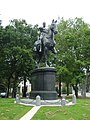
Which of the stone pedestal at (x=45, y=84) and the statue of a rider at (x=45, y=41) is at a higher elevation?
the statue of a rider at (x=45, y=41)

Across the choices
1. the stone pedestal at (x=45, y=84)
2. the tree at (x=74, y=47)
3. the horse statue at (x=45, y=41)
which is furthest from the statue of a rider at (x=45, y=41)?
the tree at (x=74, y=47)

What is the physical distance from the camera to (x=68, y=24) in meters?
49.5

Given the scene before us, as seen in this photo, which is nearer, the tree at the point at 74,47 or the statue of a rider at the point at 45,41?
the statue of a rider at the point at 45,41

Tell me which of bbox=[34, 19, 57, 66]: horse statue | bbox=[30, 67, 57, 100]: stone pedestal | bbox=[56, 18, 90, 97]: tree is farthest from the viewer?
bbox=[56, 18, 90, 97]: tree

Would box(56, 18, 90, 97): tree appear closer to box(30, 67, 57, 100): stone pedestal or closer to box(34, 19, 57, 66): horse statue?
box(34, 19, 57, 66): horse statue

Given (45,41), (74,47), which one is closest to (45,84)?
(45,41)

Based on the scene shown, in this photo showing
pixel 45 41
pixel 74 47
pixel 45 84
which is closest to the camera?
pixel 45 84

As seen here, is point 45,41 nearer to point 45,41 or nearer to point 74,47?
point 45,41

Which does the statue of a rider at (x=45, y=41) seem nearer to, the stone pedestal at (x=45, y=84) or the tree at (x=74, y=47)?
the stone pedestal at (x=45, y=84)

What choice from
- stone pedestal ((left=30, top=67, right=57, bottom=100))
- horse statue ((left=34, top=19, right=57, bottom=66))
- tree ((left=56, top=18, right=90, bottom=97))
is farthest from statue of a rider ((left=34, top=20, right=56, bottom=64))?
tree ((left=56, top=18, right=90, bottom=97))

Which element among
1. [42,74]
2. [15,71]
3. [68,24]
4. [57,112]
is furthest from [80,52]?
[57,112]

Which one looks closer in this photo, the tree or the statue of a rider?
the statue of a rider

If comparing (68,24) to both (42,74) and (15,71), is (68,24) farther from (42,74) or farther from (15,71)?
(42,74)

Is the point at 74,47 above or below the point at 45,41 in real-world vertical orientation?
above
